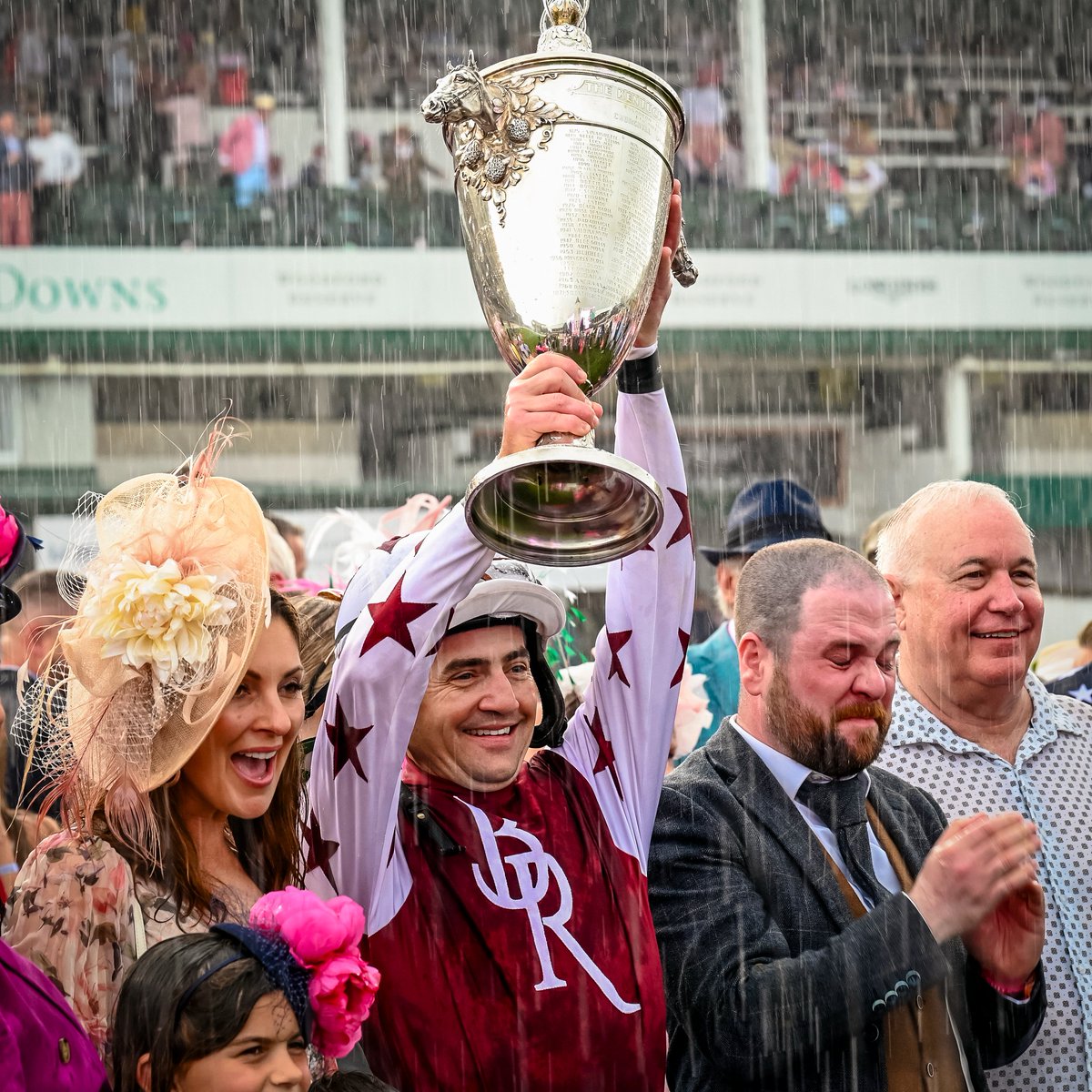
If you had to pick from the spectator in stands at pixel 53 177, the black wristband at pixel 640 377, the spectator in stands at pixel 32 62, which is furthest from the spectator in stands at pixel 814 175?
the black wristband at pixel 640 377

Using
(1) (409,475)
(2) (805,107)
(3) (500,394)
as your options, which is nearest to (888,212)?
(2) (805,107)

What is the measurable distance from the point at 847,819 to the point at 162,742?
1121 millimetres

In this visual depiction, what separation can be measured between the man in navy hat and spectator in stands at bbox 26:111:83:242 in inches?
576

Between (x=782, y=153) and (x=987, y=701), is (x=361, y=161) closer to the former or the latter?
(x=782, y=153)

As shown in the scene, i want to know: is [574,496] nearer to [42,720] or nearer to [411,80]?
[42,720]

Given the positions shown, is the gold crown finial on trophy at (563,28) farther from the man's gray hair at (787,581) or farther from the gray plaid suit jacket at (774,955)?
the gray plaid suit jacket at (774,955)

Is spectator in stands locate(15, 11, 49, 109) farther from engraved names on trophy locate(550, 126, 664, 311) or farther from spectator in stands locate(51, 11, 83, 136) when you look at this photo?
engraved names on trophy locate(550, 126, 664, 311)

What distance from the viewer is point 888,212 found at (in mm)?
19438

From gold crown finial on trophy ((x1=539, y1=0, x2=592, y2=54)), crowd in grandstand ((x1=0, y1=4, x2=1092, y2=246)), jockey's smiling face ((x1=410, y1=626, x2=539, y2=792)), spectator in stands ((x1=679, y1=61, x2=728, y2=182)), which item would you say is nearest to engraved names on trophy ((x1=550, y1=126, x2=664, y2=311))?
gold crown finial on trophy ((x1=539, y1=0, x2=592, y2=54))

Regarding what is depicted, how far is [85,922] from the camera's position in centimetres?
220

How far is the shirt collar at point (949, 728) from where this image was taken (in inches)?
122

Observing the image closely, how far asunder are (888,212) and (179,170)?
8.33 metres

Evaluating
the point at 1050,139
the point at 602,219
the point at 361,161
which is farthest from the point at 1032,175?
the point at 602,219

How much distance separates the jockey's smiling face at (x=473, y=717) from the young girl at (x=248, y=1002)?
37 centimetres
